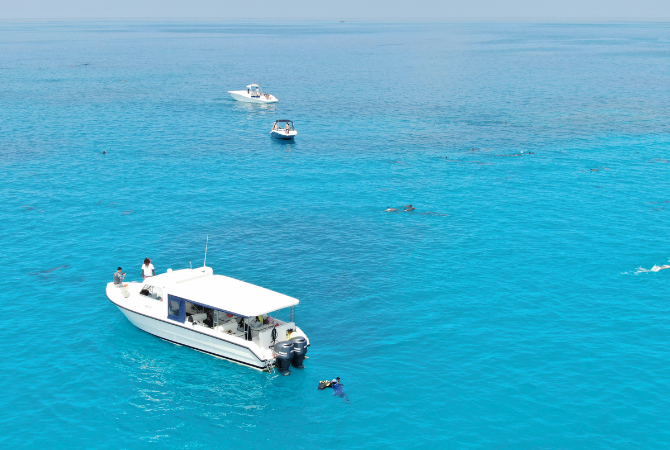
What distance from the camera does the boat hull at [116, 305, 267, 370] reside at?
38.8 meters

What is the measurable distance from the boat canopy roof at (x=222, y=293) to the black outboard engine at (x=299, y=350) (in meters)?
2.30

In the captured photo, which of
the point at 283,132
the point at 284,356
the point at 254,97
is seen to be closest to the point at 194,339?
the point at 284,356

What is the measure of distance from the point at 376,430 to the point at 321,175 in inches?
2125

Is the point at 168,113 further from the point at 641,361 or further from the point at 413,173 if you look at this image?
the point at 641,361

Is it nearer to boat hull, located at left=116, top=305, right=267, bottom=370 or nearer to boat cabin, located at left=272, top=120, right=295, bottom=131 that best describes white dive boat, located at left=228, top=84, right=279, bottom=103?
boat cabin, located at left=272, top=120, right=295, bottom=131

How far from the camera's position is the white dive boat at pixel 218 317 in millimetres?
38531

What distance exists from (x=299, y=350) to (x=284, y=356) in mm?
996

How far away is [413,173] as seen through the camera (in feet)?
275

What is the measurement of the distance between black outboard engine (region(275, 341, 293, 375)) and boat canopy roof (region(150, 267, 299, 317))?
224 cm

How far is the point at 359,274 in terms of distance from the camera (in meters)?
52.8

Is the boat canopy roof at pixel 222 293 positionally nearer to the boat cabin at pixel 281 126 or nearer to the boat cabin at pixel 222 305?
the boat cabin at pixel 222 305

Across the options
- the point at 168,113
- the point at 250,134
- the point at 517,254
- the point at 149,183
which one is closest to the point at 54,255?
the point at 149,183

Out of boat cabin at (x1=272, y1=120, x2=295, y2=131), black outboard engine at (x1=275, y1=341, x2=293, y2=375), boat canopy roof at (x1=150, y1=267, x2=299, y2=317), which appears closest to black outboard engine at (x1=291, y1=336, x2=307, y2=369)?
black outboard engine at (x1=275, y1=341, x2=293, y2=375)

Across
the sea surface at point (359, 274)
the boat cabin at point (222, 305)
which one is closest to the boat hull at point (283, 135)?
the sea surface at point (359, 274)
